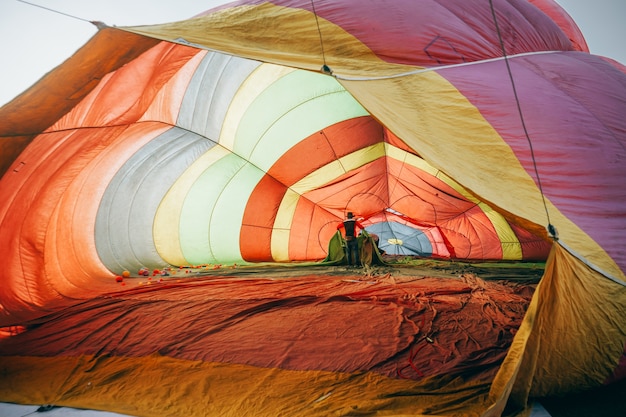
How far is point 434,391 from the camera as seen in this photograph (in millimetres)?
1653

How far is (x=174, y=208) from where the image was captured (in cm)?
614

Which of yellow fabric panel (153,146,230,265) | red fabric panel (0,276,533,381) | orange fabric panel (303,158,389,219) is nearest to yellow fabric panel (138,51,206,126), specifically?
yellow fabric panel (153,146,230,265)

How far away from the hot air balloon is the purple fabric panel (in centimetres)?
1

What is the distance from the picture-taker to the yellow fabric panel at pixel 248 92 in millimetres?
4746

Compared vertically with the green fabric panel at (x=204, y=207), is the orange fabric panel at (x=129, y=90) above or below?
above

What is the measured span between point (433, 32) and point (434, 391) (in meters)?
2.43

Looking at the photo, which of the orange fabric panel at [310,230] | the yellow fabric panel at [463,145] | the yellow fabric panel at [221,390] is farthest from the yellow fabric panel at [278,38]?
the orange fabric panel at [310,230]

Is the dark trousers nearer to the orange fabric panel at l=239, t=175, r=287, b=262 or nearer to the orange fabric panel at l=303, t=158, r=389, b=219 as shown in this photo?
the orange fabric panel at l=303, t=158, r=389, b=219

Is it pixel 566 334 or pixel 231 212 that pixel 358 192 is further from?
pixel 566 334

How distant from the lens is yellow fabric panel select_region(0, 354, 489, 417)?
1.58 metres

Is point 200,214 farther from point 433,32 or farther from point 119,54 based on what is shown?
point 433,32

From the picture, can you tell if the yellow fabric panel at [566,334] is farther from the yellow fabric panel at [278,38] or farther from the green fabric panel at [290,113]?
the green fabric panel at [290,113]

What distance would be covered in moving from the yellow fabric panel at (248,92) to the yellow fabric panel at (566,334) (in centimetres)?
401

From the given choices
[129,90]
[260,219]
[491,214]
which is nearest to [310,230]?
[260,219]
